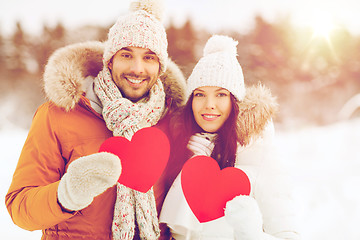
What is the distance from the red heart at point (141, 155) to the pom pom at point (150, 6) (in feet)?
2.69

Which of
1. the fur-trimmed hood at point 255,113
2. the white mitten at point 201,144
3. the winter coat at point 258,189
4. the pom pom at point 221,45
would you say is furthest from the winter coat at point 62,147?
the pom pom at point 221,45

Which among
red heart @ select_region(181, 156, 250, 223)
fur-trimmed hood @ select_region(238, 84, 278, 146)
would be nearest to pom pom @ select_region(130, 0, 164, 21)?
fur-trimmed hood @ select_region(238, 84, 278, 146)

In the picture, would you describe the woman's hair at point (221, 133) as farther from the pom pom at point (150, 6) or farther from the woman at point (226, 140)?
the pom pom at point (150, 6)

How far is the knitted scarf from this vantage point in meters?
1.43

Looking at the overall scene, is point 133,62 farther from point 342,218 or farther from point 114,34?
point 342,218

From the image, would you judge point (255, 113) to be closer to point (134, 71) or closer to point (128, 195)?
point (134, 71)

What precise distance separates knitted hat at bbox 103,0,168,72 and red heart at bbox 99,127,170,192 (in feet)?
1.86

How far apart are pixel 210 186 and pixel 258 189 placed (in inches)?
12.0

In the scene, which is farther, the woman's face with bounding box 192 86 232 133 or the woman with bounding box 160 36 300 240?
the woman's face with bounding box 192 86 232 133

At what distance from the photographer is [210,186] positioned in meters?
1.24

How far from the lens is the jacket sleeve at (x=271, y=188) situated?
1338 mm

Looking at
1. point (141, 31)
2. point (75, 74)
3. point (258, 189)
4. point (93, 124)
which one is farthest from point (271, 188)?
point (75, 74)

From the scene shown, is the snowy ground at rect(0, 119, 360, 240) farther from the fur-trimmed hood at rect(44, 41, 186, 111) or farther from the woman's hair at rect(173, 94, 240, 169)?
the fur-trimmed hood at rect(44, 41, 186, 111)

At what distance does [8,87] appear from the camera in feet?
40.7
